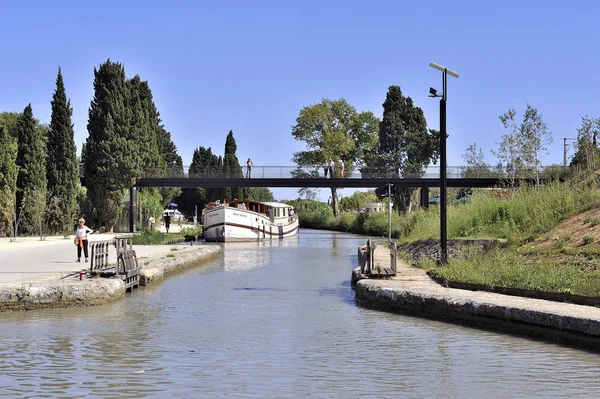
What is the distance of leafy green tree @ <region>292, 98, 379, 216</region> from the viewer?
286 feet

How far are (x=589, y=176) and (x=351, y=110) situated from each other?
5380 centimetres

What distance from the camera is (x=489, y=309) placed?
14180 mm

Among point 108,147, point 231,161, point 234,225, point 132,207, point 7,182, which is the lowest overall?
point 234,225

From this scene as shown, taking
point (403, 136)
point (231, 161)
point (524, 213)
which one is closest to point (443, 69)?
point (524, 213)

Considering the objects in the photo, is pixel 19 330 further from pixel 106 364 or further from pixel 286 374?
pixel 286 374

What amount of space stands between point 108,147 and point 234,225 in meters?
10.6

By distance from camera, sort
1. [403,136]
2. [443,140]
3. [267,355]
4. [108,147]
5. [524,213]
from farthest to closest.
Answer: [403,136] → [108,147] → [524,213] → [443,140] → [267,355]

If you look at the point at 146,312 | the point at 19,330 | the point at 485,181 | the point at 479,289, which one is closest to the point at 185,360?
the point at 19,330

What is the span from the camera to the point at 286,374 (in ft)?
34.6

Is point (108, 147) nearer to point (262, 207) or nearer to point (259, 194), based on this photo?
point (262, 207)

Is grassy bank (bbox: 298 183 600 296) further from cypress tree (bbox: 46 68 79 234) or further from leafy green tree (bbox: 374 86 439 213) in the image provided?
leafy green tree (bbox: 374 86 439 213)

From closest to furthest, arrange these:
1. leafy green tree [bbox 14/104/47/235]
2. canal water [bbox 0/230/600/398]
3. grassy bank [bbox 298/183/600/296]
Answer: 1. canal water [bbox 0/230/600/398]
2. grassy bank [bbox 298/183/600/296]
3. leafy green tree [bbox 14/104/47/235]

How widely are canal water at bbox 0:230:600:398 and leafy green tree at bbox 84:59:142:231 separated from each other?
131 feet

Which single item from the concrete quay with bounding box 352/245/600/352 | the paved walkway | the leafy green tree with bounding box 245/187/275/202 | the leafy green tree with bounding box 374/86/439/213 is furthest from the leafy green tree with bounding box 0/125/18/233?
the leafy green tree with bounding box 245/187/275/202
